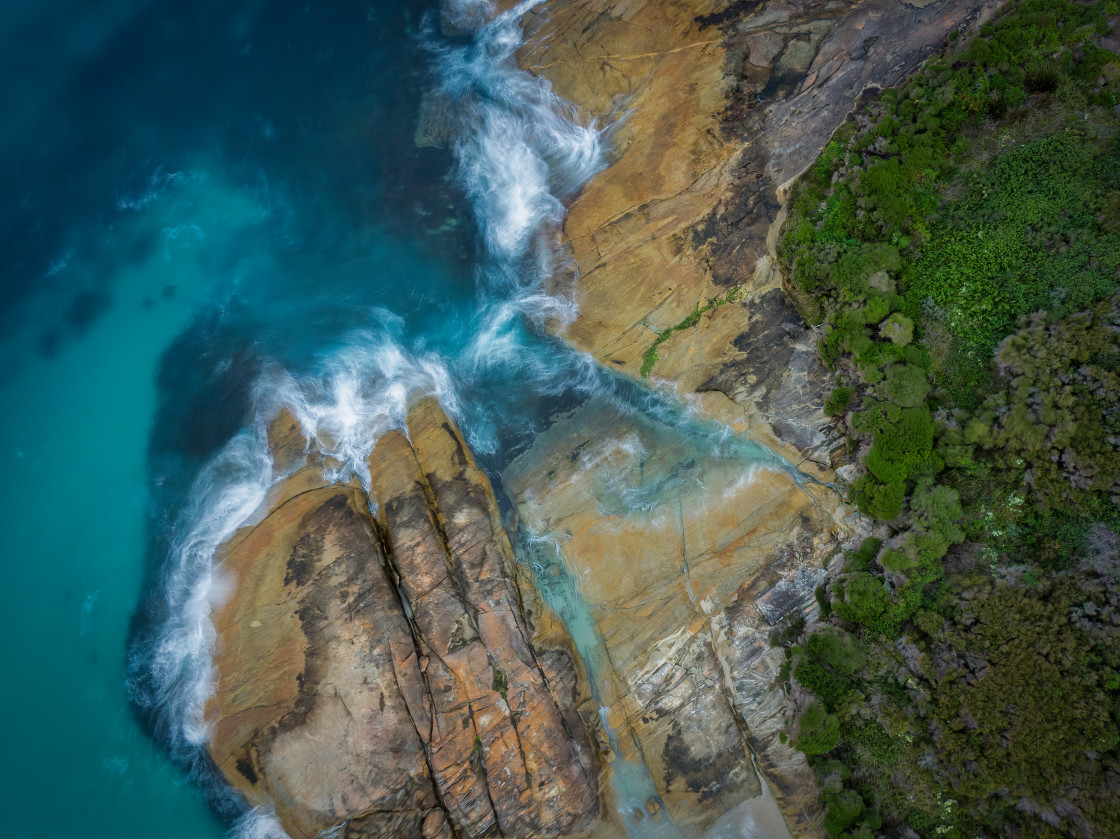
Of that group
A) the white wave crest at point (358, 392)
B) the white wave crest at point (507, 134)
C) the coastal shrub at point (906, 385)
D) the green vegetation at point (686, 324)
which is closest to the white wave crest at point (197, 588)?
the white wave crest at point (358, 392)

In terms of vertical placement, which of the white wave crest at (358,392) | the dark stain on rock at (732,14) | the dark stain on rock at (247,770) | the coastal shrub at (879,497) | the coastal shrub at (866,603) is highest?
the dark stain on rock at (732,14)

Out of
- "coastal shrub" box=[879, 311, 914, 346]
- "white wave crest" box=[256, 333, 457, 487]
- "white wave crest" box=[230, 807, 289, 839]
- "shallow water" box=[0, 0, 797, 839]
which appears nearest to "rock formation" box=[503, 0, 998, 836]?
"shallow water" box=[0, 0, 797, 839]

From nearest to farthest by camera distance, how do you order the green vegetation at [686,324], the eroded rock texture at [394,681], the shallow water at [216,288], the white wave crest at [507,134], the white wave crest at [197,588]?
the eroded rock texture at [394,681] → the white wave crest at [197,588] → the green vegetation at [686,324] → the shallow water at [216,288] → the white wave crest at [507,134]

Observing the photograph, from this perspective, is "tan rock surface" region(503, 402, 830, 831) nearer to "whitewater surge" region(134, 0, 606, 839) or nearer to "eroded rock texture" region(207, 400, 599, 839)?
"eroded rock texture" region(207, 400, 599, 839)

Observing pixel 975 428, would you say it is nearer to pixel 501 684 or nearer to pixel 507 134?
pixel 501 684

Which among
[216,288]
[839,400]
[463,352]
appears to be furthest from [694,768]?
[216,288]

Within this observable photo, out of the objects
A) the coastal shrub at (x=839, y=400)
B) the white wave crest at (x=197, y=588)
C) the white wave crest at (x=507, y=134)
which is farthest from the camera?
the white wave crest at (x=507, y=134)

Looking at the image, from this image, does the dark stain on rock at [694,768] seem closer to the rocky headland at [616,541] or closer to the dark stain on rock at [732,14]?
the rocky headland at [616,541]
